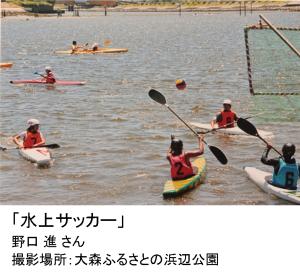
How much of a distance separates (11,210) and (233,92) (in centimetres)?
2723

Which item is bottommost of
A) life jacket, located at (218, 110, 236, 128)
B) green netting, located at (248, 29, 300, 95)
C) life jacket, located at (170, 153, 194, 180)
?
life jacket, located at (170, 153, 194, 180)

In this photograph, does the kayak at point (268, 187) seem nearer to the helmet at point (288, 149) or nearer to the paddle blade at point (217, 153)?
the paddle blade at point (217, 153)

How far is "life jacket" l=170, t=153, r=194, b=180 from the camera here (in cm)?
1728

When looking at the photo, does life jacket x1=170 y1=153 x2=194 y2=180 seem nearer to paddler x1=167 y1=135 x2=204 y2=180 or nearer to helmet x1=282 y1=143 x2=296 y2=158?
paddler x1=167 y1=135 x2=204 y2=180

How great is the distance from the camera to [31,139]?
2133cm

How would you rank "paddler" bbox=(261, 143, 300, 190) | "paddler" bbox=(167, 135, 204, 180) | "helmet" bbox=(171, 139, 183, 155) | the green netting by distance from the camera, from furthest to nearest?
1. the green netting
2. "paddler" bbox=(167, 135, 204, 180)
3. "helmet" bbox=(171, 139, 183, 155)
4. "paddler" bbox=(261, 143, 300, 190)

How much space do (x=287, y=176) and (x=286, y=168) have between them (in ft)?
1.20

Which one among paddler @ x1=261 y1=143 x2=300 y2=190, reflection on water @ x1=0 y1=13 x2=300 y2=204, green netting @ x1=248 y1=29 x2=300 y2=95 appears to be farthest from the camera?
green netting @ x1=248 y1=29 x2=300 y2=95

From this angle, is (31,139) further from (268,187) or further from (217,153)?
(268,187)

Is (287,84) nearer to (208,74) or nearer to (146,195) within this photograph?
(208,74)

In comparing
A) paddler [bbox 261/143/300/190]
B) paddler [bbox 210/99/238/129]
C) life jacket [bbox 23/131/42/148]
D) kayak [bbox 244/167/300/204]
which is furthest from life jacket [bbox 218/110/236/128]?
life jacket [bbox 23/131/42/148]

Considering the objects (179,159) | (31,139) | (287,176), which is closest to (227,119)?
(179,159)

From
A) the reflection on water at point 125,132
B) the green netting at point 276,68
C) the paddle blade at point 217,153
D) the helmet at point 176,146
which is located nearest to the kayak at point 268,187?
the reflection on water at point 125,132

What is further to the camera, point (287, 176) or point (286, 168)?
point (287, 176)
